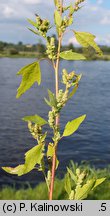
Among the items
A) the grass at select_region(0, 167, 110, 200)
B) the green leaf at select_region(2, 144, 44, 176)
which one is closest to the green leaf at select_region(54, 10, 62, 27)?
the green leaf at select_region(2, 144, 44, 176)

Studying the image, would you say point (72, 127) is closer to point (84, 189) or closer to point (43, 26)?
point (84, 189)

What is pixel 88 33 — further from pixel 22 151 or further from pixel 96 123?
pixel 96 123

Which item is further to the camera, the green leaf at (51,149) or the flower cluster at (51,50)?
the green leaf at (51,149)

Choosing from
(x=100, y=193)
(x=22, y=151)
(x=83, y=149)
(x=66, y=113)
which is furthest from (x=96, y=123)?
(x=100, y=193)

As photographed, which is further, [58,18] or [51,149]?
[51,149]

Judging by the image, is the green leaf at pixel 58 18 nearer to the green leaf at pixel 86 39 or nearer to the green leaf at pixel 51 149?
the green leaf at pixel 86 39

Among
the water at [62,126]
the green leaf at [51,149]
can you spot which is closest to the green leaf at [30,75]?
the green leaf at [51,149]

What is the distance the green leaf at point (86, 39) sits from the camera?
1838 mm

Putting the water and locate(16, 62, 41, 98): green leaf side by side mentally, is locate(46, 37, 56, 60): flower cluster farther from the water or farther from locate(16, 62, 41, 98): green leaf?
the water

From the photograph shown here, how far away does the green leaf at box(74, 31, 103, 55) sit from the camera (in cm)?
184

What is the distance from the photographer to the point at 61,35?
6.05 ft

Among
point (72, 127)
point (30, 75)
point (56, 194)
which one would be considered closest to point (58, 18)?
point (30, 75)

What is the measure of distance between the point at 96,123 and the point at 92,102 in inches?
339

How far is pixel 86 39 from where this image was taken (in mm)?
1852
